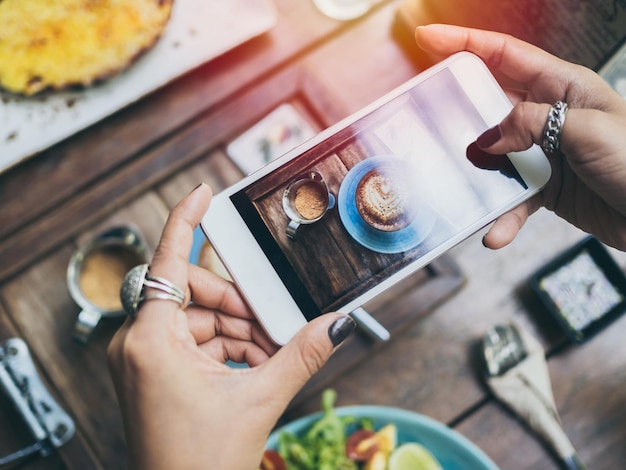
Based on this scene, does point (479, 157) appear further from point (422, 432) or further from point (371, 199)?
point (422, 432)

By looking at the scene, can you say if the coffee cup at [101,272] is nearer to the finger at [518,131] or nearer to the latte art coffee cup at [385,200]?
the latte art coffee cup at [385,200]

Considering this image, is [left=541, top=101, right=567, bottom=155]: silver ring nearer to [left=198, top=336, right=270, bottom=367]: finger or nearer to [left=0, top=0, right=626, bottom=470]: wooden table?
[left=0, top=0, right=626, bottom=470]: wooden table

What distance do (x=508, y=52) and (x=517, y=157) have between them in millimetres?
162

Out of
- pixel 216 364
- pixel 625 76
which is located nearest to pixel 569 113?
pixel 625 76

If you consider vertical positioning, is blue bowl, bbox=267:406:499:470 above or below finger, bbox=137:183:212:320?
below

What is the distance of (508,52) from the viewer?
713 millimetres

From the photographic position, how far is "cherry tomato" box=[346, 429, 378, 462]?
2.58 ft

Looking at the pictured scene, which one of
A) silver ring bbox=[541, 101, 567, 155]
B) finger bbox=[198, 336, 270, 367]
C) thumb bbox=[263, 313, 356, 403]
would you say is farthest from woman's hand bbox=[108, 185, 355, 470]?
silver ring bbox=[541, 101, 567, 155]

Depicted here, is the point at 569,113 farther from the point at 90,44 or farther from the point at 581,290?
the point at 90,44

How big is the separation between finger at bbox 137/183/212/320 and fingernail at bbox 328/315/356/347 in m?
0.18

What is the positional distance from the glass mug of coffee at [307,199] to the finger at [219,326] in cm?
14

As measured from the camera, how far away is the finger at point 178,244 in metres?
0.59

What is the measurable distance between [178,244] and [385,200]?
0.87 ft

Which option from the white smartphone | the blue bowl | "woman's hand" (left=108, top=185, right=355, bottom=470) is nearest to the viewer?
"woman's hand" (left=108, top=185, right=355, bottom=470)
